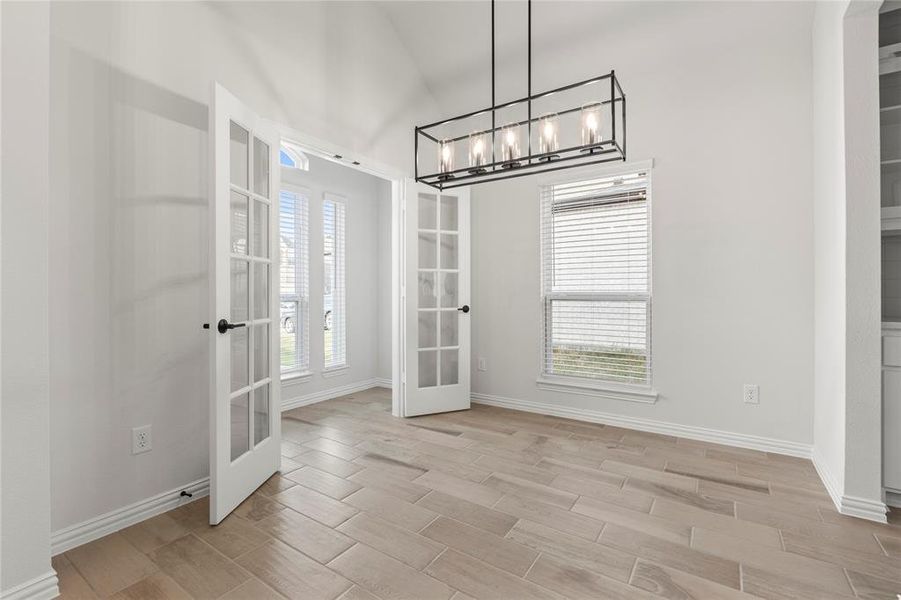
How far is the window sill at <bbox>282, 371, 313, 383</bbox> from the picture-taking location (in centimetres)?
417

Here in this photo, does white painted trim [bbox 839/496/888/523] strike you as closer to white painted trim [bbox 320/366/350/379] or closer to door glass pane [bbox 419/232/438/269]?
door glass pane [bbox 419/232/438/269]

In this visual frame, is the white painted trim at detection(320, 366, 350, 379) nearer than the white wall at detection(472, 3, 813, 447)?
No

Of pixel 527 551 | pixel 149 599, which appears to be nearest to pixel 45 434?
pixel 149 599

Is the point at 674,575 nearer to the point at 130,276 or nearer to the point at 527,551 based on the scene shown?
the point at 527,551

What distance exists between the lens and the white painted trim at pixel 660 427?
2.93 meters

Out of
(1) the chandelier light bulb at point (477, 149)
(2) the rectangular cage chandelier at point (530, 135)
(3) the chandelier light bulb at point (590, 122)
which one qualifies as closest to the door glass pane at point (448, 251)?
(2) the rectangular cage chandelier at point (530, 135)

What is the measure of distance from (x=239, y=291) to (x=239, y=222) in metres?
0.37

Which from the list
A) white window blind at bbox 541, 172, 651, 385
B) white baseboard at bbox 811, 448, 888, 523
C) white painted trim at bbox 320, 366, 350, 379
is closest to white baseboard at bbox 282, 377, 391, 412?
white painted trim at bbox 320, 366, 350, 379

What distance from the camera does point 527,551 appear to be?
1816 mm

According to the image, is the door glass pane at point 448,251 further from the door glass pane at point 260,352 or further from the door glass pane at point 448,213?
the door glass pane at point 260,352

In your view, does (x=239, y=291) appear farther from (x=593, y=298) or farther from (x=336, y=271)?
(x=593, y=298)

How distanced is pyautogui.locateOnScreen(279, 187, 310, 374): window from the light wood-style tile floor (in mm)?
1586

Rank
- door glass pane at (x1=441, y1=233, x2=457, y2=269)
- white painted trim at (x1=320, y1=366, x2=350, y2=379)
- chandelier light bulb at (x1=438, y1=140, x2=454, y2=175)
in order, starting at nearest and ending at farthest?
chandelier light bulb at (x1=438, y1=140, x2=454, y2=175)
door glass pane at (x1=441, y1=233, x2=457, y2=269)
white painted trim at (x1=320, y1=366, x2=350, y2=379)

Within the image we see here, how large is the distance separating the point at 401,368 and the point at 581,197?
7.27 ft
